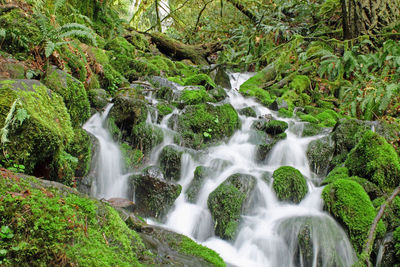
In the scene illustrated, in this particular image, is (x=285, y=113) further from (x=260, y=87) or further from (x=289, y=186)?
(x=289, y=186)

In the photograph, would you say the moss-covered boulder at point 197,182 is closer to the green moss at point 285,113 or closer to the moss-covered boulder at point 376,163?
the moss-covered boulder at point 376,163

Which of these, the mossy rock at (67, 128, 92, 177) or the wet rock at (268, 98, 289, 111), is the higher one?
the wet rock at (268, 98, 289, 111)


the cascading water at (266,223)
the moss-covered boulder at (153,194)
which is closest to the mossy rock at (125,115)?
the cascading water at (266,223)

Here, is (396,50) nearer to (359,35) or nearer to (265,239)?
(359,35)

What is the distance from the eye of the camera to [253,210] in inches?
187

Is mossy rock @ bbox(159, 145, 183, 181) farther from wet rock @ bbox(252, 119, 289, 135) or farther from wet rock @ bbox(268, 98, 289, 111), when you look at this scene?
wet rock @ bbox(268, 98, 289, 111)

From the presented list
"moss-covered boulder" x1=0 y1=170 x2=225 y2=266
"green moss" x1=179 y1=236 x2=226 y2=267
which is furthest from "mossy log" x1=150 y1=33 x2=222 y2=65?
"moss-covered boulder" x1=0 y1=170 x2=225 y2=266

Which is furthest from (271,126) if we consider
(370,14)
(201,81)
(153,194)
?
(370,14)

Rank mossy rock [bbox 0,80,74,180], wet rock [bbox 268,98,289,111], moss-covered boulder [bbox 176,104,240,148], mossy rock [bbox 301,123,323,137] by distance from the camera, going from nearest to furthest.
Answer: mossy rock [bbox 0,80,74,180] < moss-covered boulder [bbox 176,104,240,148] < mossy rock [bbox 301,123,323,137] < wet rock [bbox 268,98,289,111]

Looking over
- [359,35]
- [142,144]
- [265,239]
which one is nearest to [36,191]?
[265,239]

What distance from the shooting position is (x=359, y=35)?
9.05 metres

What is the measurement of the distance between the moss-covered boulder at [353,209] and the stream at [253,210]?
13 cm

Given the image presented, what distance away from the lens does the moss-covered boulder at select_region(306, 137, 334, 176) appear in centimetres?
618

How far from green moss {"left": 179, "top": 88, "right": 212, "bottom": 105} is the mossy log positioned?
6.01 m
